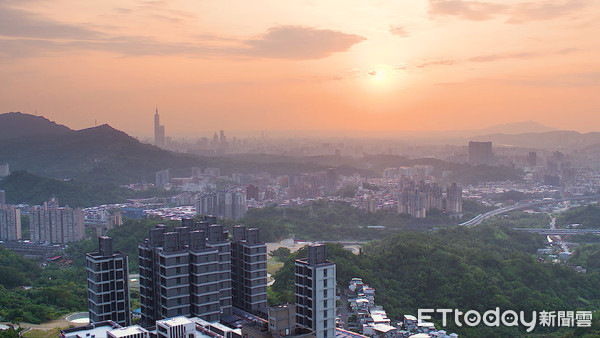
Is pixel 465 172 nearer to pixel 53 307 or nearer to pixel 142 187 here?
pixel 142 187

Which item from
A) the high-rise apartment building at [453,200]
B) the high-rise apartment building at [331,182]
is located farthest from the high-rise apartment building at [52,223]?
the high-rise apartment building at [331,182]

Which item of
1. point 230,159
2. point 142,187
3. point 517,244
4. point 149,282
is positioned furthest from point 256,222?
point 230,159

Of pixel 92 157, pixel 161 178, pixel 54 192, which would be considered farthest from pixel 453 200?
pixel 92 157

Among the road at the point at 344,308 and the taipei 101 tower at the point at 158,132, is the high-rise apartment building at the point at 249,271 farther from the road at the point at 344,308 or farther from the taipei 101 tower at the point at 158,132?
the taipei 101 tower at the point at 158,132

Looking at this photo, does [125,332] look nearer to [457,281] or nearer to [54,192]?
[457,281]

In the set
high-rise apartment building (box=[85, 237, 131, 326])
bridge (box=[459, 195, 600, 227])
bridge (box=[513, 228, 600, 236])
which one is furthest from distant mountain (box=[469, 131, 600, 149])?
high-rise apartment building (box=[85, 237, 131, 326])
